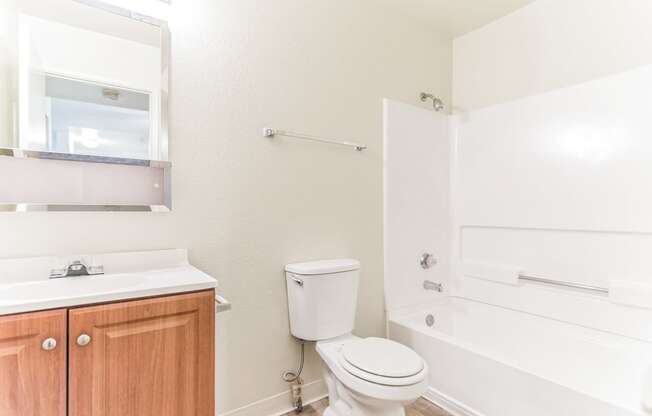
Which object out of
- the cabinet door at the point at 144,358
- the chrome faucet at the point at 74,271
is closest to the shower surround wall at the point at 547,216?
the cabinet door at the point at 144,358

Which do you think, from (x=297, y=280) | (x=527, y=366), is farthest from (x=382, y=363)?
(x=527, y=366)

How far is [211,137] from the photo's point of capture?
167 centimetres

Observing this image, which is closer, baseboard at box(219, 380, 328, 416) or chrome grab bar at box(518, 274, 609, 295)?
baseboard at box(219, 380, 328, 416)

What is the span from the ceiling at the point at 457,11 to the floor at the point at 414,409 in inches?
96.7

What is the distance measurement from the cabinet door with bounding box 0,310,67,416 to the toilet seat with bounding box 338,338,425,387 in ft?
3.40

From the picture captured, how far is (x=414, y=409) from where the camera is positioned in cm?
195

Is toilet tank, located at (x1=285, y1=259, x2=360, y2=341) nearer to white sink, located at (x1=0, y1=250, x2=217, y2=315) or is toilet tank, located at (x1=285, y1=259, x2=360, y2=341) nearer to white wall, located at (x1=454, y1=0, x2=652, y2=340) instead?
white sink, located at (x1=0, y1=250, x2=217, y2=315)

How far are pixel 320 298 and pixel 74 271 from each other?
3.50ft

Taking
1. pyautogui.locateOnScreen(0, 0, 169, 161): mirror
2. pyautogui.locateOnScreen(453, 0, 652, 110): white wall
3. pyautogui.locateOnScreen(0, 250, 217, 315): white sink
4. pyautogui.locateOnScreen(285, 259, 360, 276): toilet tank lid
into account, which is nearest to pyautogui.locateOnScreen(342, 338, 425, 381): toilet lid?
pyautogui.locateOnScreen(285, 259, 360, 276): toilet tank lid

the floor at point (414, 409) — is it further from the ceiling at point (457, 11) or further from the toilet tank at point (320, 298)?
the ceiling at point (457, 11)

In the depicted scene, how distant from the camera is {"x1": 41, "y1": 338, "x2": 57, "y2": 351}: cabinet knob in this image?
3.09 ft

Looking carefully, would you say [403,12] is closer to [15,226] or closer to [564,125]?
[564,125]

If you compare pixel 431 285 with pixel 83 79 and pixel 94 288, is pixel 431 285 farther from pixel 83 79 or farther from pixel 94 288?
pixel 83 79

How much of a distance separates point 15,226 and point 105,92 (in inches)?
23.9
